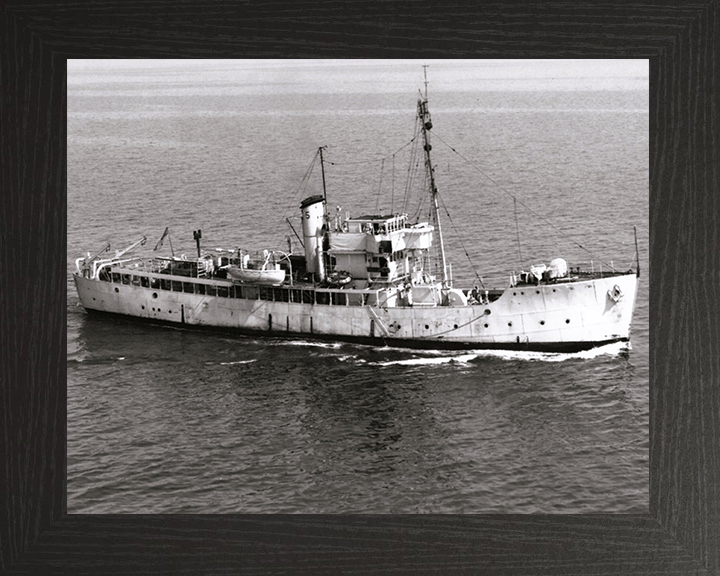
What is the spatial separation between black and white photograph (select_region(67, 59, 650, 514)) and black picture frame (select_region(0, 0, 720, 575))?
15 cm

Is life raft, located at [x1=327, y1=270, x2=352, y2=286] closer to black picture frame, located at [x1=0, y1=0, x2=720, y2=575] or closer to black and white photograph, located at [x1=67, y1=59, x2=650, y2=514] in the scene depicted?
black and white photograph, located at [x1=67, y1=59, x2=650, y2=514]

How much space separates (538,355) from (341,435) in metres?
2.73

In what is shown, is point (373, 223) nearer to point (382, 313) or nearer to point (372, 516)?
point (382, 313)

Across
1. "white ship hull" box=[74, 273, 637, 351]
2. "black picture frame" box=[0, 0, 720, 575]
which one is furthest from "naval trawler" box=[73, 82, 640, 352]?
"black picture frame" box=[0, 0, 720, 575]

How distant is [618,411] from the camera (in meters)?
8.68

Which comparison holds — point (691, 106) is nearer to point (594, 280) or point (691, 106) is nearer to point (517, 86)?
point (517, 86)

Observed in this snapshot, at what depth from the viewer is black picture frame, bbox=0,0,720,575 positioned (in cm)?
802

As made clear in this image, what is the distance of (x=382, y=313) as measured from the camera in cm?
1375

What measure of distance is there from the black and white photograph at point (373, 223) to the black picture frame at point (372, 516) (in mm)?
151

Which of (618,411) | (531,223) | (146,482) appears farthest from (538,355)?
(146,482)

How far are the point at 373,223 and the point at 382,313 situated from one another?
152 cm

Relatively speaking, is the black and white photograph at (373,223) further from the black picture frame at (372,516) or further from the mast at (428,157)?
the black picture frame at (372,516)

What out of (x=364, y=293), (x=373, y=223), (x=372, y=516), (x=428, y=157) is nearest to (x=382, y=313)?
(x=364, y=293)

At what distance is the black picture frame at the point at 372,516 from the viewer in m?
8.02
